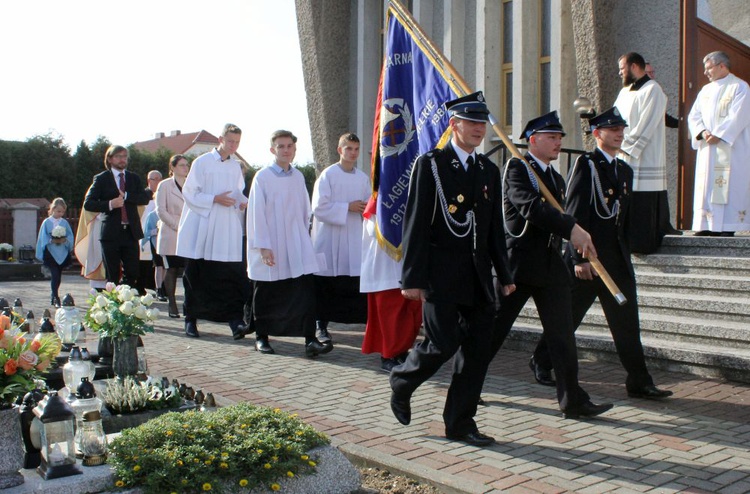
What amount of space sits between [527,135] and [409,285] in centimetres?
158

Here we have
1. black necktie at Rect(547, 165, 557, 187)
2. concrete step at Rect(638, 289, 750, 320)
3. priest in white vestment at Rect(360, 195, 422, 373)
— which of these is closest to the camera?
black necktie at Rect(547, 165, 557, 187)

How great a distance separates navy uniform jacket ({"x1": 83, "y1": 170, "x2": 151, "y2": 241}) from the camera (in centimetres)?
1052

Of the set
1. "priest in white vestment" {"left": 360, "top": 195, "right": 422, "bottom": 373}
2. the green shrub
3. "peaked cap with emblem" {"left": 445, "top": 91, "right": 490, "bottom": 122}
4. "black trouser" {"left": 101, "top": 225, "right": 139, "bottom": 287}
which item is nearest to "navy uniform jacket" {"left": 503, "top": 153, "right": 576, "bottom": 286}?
"peaked cap with emblem" {"left": 445, "top": 91, "right": 490, "bottom": 122}

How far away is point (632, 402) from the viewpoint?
613 centimetres

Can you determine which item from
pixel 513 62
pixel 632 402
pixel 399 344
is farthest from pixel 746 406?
pixel 513 62

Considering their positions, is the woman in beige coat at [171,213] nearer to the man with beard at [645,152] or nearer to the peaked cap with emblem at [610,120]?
the man with beard at [645,152]

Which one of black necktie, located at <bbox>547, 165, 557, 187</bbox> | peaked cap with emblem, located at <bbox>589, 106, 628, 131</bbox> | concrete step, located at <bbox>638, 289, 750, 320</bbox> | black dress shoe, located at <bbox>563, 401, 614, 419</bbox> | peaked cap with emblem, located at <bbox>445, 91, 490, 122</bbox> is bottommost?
black dress shoe, located at <bbox>563, 401, 614, 419</bbox>

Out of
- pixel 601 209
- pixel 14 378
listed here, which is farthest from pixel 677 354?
pixel 14 378

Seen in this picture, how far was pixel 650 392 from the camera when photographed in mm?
6172

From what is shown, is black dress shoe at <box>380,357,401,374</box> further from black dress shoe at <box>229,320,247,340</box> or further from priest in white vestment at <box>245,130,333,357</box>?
black dress shoe at <box>229,320,247,340</box>

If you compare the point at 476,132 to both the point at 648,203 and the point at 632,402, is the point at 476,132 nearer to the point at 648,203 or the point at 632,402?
the point at 632,402

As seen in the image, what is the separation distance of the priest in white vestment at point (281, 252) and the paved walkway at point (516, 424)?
34 centimetres

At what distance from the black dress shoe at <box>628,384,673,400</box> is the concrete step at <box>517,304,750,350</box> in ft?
4.05

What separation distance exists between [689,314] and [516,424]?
302cm
